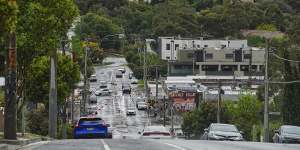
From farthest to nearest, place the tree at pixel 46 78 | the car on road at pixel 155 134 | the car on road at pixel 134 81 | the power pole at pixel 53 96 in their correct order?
the car on road at pixel 134 81 → the tree at pixel 46 78 → the power pole at pixel 53 96 → the car on road at pixel 155 134

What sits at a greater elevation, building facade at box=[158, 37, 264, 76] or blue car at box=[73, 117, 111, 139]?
building facade at box=[158, 37, 264, 76]

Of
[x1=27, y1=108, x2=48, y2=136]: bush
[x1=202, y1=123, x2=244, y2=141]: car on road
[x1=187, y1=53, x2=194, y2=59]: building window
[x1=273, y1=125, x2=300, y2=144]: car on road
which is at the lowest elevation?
[x1=27, y1=108, x2=48, y2=136]: bush

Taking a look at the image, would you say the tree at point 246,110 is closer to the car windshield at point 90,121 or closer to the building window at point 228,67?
the building window at point 228,67

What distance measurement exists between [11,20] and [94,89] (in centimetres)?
10657

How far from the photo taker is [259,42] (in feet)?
506

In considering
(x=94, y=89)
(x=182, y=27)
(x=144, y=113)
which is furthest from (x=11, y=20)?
(x=182, y=27)

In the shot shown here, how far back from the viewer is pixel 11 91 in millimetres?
25312

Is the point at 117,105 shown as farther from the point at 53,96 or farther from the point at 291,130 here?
the point at 291,130

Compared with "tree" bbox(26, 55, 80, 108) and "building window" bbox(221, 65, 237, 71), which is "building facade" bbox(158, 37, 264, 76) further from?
"tree" bbox(26, 55, 80, 108)

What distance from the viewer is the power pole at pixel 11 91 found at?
25.1 meters

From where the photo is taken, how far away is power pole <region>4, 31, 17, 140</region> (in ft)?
82.4

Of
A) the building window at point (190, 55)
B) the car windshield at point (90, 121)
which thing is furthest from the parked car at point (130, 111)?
the car windshield at point (90, 121)

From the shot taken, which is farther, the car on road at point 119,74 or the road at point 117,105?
the car on road at point 119,74

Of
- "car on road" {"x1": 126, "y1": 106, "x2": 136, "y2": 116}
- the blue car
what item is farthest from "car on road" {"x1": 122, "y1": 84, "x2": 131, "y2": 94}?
the blue car
